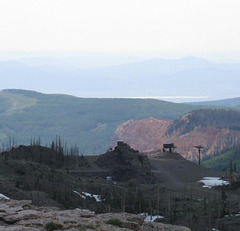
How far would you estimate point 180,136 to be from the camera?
16412cm

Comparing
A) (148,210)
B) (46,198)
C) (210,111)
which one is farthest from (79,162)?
(210,111)

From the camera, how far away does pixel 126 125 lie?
7800 inches

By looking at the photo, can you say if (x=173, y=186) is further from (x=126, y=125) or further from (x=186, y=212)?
(x=126, y=125)

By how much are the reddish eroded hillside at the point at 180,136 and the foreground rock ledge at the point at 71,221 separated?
124m

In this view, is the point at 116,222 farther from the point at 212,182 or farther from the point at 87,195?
the point at 212,182

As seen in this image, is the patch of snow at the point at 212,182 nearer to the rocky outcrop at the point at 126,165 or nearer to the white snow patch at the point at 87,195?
the rocky outcrop at the point at 126,165

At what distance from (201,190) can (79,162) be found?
1736 cm

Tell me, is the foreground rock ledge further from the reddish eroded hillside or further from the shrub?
the reddish eroded hillside

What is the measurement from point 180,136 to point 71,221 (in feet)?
469

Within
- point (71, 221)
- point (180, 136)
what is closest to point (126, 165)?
point (71, 221)

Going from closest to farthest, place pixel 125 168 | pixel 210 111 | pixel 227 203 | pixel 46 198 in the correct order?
pixel 46 198 < pixel 227 203 < pixel 125 168 < pixel 210 111

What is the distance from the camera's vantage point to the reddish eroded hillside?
509 feet

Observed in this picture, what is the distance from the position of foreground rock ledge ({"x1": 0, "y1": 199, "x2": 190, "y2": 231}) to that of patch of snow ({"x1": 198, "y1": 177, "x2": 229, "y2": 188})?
55666 mm

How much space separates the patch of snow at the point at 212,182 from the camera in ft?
259
